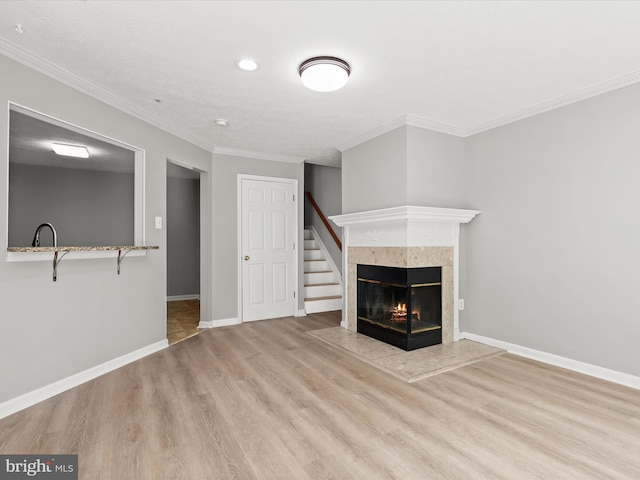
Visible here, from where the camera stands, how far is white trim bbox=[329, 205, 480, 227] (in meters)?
3.43

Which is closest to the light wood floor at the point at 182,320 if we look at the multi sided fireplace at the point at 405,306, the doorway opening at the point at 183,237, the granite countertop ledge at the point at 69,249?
the doorway opening at the point at 183,237

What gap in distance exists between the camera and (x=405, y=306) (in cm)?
362

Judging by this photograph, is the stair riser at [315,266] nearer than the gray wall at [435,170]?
No

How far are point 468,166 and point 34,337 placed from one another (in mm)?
4402

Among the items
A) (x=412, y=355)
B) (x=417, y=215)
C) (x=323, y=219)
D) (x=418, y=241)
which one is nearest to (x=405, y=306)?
(x=412, y=355)

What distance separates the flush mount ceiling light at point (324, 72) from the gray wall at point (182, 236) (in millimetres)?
5182

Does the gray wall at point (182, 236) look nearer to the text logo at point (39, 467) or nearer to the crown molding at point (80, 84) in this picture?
the crown molding at point (80, 84)

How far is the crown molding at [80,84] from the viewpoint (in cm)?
231

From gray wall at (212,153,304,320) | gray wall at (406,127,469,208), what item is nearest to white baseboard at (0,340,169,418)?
gray wall at (212,153,304,320)

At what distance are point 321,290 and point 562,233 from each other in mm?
3568

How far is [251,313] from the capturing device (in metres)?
4.92

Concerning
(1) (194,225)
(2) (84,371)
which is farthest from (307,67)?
(1) (194,225)

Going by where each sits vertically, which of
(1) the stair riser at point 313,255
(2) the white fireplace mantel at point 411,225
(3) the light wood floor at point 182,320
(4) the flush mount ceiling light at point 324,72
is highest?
(4) the flush mount ceiling light at point 324,72

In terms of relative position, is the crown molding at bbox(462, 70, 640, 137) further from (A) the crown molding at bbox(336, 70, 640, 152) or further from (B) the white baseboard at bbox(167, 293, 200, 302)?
(B) the white baseboard at bbox(167, 293, 200, 302)
